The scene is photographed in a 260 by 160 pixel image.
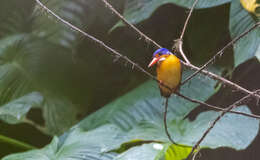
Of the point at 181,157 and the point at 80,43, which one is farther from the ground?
the point at 80,43

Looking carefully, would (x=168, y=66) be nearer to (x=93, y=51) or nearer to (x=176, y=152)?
(x=176, y=152)

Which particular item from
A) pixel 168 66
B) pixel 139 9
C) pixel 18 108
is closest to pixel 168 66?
pixel 168 66

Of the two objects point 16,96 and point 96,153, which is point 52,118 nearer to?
point 16,96

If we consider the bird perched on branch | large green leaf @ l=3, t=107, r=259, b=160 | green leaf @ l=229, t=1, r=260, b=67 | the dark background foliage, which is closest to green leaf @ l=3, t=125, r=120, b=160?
large green leaf @ l=3, t=107, r=259, b=160

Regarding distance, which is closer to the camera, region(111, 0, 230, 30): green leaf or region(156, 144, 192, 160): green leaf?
region(156, 144, 192, 160): green leaf

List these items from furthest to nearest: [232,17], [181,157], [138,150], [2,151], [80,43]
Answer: [80,43]
[2,151]
[232,17]
[181,157]
[138,150]

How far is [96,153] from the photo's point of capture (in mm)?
2072

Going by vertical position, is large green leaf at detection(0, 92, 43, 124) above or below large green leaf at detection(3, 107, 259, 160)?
above

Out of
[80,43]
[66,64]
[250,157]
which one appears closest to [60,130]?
[66,64]

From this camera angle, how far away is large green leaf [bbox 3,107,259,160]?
74.9 inches

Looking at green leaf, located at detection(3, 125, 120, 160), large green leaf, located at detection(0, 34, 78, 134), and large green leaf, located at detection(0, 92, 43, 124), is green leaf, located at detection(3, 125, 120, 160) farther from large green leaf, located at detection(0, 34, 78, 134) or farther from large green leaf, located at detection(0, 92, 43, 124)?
large green leaf, located at detection(0, 34, 78, 134)

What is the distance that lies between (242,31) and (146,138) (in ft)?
2.76

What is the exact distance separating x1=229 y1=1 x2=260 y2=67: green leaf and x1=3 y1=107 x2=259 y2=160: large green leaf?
300mm

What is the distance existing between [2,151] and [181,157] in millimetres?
1360
